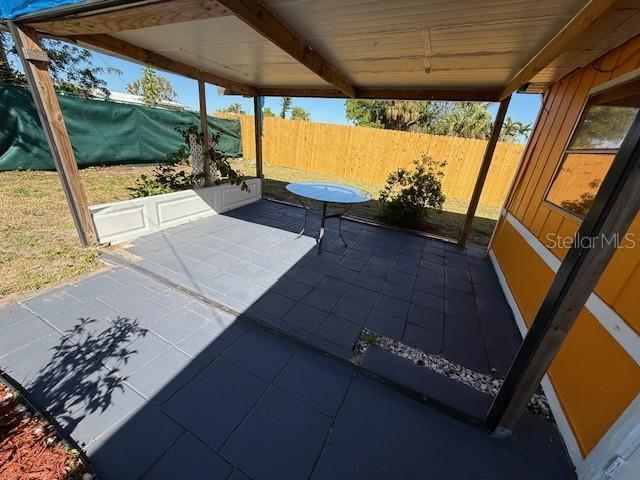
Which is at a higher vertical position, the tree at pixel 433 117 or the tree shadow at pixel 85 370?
the tree at pixel 433 117

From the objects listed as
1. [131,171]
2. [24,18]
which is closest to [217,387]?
[24,18]

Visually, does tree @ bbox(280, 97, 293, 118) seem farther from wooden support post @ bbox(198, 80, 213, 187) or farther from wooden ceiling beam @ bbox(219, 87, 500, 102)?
wooden support post @ bbox(198, 80, 213, 187)

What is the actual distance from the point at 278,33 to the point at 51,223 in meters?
3.76

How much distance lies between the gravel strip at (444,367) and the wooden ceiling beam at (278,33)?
2.43 metres

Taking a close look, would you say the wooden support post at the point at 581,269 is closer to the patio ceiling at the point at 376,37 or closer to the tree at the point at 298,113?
the patio ceiling at the point at 376,37

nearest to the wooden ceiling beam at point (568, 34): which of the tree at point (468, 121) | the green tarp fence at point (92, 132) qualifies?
the green tarp fence at point (92, 132)

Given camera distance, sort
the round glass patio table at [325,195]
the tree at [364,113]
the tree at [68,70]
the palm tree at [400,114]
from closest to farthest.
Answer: the round glass patio table at [325,195], the tree at [68,70], the palm tree at [400,114], the tree at [364,113]

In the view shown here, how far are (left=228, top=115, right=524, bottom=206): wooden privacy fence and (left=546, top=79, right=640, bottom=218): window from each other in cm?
600

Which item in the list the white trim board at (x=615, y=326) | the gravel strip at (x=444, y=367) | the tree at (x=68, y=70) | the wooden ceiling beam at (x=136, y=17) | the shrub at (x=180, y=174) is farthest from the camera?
the tree at (x=68, y=70)

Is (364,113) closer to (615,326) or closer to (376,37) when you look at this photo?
(376,37)

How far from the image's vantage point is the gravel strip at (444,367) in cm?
180

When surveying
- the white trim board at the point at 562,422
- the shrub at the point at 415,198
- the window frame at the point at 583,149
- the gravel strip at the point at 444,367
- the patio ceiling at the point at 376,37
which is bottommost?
the gravel strip at the point at 444,367

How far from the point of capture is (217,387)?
164 centimetres

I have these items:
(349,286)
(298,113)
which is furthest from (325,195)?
(298,113)
